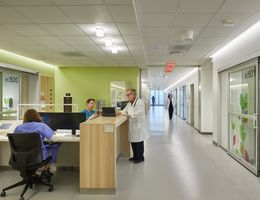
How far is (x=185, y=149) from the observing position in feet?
21.2

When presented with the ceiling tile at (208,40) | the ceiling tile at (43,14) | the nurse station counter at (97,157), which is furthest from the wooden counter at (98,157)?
the ceiling tile at (208,40)

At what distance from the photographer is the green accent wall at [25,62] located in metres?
6.58

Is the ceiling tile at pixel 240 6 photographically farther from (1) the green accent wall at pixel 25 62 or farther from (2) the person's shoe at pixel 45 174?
(1) the green accent wall at pixel 25 62

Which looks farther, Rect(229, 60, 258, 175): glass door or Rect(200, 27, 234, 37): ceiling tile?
Rect(200, 27, 234, 37): ceiling tile

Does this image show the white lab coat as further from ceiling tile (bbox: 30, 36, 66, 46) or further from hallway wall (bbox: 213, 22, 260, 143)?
hallway wall (bbox: 213, 22, 260, 143)

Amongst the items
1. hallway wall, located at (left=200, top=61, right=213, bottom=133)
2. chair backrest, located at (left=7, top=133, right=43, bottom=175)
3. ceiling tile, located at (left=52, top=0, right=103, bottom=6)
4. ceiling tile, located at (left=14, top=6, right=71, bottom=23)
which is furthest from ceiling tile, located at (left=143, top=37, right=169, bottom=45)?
hallway wall, located at (left=200, top=61, right=213, bottom=133)

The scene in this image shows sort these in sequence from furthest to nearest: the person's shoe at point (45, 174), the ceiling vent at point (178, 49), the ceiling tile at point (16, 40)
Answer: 1. the ceiling vent at point (178, 49)
2. the ceiling tile at point (16, 40)
3. the person's shoe at point (45, 174)

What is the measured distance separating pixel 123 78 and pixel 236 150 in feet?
16.7

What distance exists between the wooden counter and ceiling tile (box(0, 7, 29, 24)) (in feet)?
6.23

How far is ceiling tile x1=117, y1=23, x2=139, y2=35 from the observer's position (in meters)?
4.04

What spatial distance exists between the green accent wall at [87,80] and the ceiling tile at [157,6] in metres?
5.67

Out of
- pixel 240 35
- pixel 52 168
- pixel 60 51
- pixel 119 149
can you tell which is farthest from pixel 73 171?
pixel 240 35

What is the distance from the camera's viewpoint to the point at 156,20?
4.19m

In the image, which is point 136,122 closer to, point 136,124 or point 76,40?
point 136,124
